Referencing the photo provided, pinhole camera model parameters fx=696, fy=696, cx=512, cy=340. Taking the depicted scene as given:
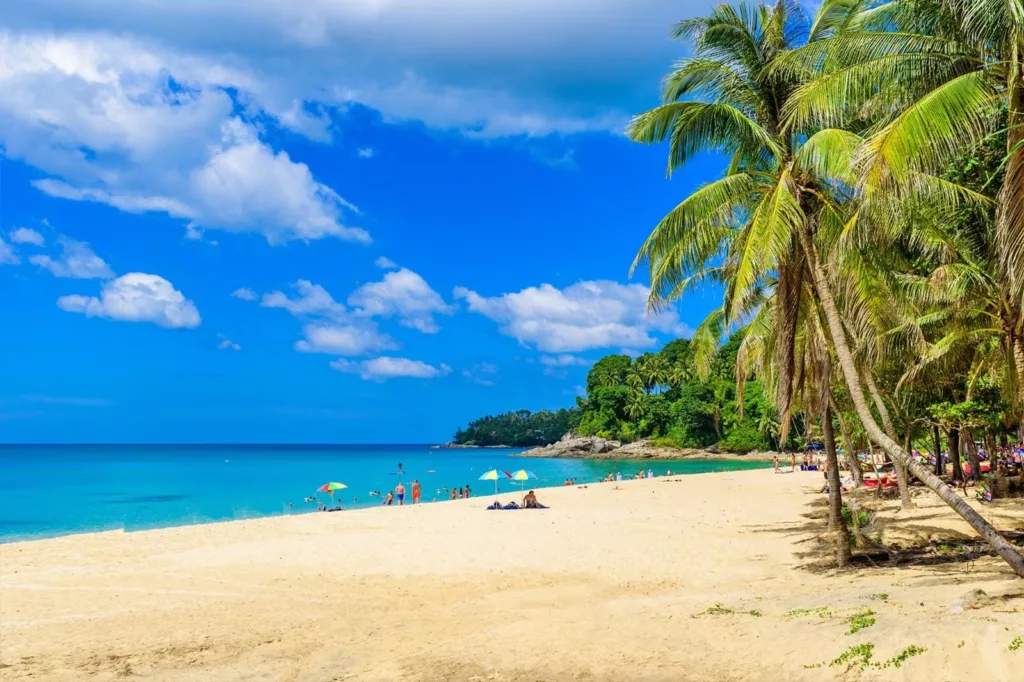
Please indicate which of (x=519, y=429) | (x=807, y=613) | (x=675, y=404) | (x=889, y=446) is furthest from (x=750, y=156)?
(x=519, y=429)

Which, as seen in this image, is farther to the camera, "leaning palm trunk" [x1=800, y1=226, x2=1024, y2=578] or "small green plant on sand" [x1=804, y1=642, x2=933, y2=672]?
"leaning palm trunk" [x1=800, y1=226, x2=1024, y2=578]

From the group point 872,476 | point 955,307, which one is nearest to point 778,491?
point 872,476

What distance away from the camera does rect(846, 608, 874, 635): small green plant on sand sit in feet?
23.2

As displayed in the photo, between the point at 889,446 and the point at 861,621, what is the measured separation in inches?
109

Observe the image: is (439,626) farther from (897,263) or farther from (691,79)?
(897,263)

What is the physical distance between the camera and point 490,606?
10688mm

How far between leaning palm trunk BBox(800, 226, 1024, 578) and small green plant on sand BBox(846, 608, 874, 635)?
172cm

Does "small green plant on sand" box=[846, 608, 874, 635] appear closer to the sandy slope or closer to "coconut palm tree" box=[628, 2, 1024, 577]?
the sandy slope

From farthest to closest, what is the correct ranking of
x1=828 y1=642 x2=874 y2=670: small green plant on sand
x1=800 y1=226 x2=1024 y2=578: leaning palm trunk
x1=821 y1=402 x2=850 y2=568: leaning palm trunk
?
x1=821 y1=402 x2=850 y2=568: leaning palm trunk, x1=800 y1=226 x2=1024 y2=578: leaning palm trunk, x1=828 y1=642 x2=874 y2=670: small green plant on sand

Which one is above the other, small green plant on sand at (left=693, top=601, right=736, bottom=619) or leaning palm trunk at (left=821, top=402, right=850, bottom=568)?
leaning palm trunk at (left=821, top=402, right=850, bottom=568)

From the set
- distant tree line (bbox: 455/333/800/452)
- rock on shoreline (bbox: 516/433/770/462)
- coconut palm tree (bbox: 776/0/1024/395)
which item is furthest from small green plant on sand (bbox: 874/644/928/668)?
rock on shoreline (bbox: 516/433/770/462)

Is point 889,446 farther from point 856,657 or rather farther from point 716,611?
point 856,657

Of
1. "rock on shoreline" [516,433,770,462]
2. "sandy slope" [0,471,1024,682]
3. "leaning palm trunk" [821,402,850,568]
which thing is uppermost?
"leaning palm trunk" [821,402,850,568]

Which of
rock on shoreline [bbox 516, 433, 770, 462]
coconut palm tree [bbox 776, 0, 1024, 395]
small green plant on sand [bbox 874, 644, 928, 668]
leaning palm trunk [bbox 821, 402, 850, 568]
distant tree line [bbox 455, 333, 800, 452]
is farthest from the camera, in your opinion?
rock on shoreline [bbox 516, 433, 770, 462]
